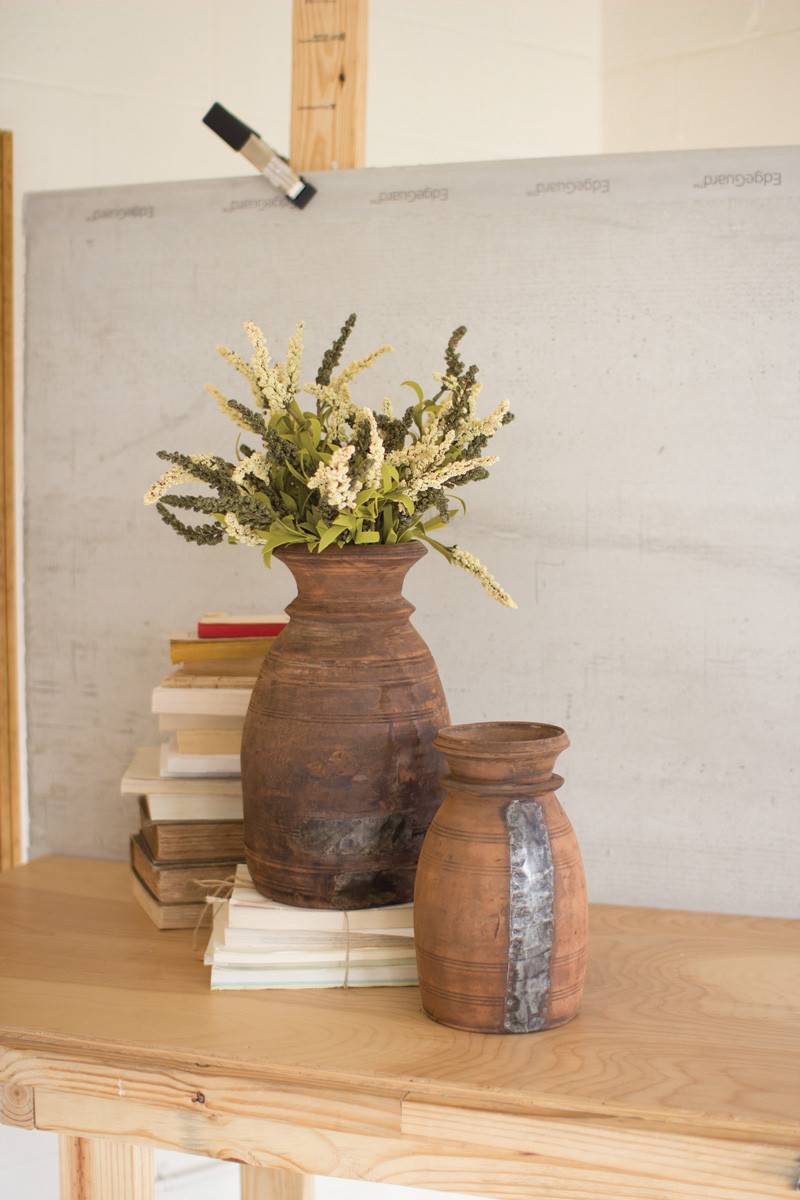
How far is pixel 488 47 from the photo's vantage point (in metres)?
2.44

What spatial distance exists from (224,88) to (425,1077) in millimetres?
1798

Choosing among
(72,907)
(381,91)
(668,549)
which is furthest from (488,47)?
(72,907)

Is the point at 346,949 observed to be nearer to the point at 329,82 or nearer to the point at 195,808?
the point at 195,808

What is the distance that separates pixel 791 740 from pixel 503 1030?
1.82 ft

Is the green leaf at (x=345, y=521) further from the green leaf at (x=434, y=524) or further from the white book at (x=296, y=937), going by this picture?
the white book at (x=296, y=937)

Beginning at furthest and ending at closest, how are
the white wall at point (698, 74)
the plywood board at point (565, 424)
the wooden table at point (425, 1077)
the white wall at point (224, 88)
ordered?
1. the white wall at point (698, 74)
2. the white wall at point (224, 88)
3. the plywood board at point (565, 424)
4. the wooden table at point (425, 1077)

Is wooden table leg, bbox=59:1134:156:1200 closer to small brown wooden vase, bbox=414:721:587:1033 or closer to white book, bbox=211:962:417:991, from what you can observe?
white book, bbox=211:962:417:991

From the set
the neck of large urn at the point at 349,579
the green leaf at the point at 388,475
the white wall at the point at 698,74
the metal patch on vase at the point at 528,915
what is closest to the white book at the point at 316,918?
the metal patch on vase at the point at 528,915

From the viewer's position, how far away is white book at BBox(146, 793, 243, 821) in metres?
1.27

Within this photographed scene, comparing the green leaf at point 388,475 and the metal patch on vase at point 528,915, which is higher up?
the green leaf at point 388,475

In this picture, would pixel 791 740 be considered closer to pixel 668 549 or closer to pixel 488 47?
pixel 668 549

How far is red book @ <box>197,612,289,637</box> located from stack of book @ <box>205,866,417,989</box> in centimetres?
33

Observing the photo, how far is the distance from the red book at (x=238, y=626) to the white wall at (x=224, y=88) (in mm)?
677

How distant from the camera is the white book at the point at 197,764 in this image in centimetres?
127
